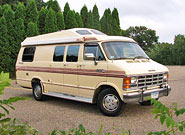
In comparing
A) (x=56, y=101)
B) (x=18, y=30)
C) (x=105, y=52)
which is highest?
(x=18, y=30)

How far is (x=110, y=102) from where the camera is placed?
602 centimetres

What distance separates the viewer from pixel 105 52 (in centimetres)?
629

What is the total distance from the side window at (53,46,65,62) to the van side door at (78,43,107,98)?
1.00 metres

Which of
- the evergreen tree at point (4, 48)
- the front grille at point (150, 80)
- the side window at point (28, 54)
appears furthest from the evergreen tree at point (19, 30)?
the front grille at point (150, 80)

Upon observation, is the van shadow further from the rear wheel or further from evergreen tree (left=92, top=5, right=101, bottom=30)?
evergreen tree (left=92, top=5, right=101, bottom=30)

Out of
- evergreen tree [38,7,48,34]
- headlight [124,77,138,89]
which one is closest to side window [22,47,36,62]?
headlight [124,77,138,89]

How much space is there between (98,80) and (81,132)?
4.21m

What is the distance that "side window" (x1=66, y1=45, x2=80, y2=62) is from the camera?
6975 millimetres

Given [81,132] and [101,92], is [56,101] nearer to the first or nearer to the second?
[101,92]

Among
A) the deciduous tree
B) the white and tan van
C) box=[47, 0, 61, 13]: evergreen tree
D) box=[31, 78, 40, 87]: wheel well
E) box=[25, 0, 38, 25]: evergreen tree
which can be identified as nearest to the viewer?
the white and tan van

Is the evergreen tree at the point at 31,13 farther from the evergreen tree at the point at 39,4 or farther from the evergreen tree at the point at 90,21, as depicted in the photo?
the evergreen tree at the point at 39,4

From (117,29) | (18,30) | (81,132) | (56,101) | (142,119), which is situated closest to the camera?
(81,132)

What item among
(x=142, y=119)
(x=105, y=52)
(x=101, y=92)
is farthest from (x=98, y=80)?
(x=142, y=119)

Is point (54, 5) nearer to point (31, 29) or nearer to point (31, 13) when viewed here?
point (31, 13)
